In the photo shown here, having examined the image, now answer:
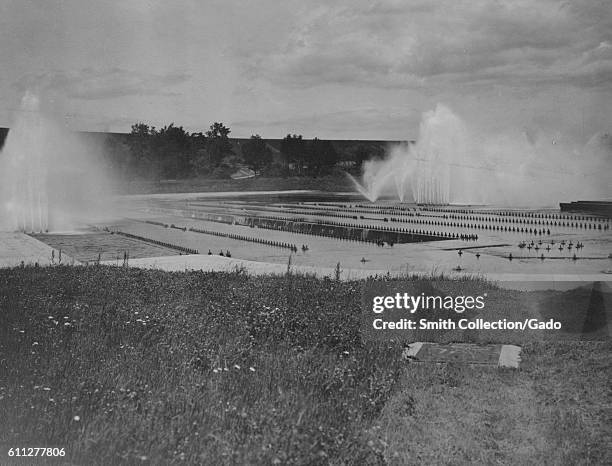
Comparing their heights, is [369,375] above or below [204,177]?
below

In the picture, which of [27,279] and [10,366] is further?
[27,279]

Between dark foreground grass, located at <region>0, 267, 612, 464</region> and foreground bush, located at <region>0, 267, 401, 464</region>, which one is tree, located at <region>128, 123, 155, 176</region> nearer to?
foreground bush, located at <region>0, 267, 401, 464</region>

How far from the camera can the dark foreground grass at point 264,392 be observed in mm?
4277

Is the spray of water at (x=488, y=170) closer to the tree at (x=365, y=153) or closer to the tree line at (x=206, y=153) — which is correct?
the tree at (x=365, y=153)

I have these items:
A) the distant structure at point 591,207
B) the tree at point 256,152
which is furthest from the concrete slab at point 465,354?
the tree at point 256,152

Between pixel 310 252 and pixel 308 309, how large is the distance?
7.10m

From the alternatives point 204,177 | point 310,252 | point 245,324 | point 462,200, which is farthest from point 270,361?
point 462,200

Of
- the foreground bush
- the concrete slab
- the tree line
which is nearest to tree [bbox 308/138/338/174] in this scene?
the tree line

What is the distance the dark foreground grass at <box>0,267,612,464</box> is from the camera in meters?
4.28

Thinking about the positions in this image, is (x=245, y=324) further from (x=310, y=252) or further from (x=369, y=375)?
(x=310, y=252)

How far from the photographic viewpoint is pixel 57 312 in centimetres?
744

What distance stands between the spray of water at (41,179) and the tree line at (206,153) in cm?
241

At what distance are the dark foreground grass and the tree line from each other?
51.4 ft

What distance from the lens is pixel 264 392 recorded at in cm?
511
